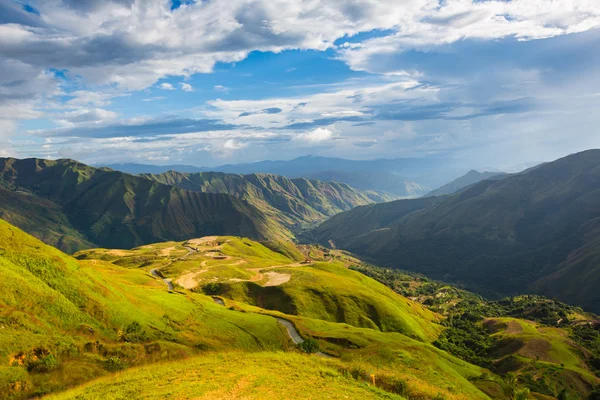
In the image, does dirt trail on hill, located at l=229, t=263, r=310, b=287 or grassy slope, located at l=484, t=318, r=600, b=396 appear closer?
grassy slope, located at l=484, t=318, r=600, b=396

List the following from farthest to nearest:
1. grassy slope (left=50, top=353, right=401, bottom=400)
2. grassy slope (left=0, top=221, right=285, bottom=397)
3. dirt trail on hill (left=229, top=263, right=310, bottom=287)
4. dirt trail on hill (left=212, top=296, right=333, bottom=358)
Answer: dirt trail on hill (left=229, top=263, right=310, bottom=287) < dirt trail on hill (left=212, top=296, right=333, bottom=358) < grassy slope (left=0, top=221, right=285, bottom=397) < grassy slope (left=50, top=353, right=401, bottom=400)

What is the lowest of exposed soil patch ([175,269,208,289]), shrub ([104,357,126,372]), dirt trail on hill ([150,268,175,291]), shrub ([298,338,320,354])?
exposed soil patch ([175,269,208,289])

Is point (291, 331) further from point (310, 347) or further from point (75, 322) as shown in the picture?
point (75, 322)

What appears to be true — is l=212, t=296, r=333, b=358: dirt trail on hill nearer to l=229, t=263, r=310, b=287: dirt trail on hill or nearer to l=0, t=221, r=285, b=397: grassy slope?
l=0, t=221, r=285, b=397: grassy slope

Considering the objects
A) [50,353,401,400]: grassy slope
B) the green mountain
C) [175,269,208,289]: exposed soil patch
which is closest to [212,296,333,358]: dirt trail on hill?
the green mountain

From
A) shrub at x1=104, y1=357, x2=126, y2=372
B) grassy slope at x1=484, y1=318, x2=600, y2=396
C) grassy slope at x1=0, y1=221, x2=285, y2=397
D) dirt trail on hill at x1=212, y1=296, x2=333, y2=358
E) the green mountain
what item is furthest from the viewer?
grassy slope at x1=484, y1=318, x2=600, y2=396

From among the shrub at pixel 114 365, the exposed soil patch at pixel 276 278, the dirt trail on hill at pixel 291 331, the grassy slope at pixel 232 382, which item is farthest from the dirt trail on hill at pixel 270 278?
the grassy slope at pixel 232 382

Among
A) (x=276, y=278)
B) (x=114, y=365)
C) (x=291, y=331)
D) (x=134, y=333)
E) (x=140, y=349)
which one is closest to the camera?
(x=114, y=365)

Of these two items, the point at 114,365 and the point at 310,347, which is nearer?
the point at 114,365

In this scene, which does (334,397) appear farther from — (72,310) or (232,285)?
(232,285)

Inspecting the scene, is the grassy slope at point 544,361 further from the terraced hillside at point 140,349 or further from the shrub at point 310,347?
the shrub at point 310,347

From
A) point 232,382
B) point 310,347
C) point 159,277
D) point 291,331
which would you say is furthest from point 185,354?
point 159,277

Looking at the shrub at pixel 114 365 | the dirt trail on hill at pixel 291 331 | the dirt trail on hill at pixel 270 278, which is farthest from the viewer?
the dirt trail on hill at pixel 270 278

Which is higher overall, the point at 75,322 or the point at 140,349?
the point at 75,322
